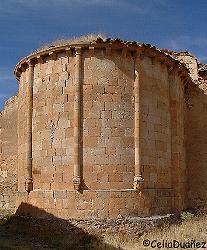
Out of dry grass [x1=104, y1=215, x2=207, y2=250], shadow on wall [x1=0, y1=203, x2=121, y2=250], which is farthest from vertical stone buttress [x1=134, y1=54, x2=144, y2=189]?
shadow on wall [x1=0, y1=203, x2=121, y2=250]

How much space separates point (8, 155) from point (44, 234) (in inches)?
264

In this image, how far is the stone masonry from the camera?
11219 mm

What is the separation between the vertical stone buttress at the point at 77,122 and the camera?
1112 centimetres

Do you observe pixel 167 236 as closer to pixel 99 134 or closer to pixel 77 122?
pixel 99 134

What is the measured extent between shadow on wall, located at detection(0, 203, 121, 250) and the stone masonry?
238 millimetres

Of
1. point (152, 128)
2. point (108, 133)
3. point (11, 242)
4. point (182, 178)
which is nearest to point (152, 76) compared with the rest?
point (152, 128)

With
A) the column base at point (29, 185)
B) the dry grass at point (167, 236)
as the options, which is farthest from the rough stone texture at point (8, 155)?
the dry grass at point (167, 236)

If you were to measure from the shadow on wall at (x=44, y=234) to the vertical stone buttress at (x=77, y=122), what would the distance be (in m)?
1.28

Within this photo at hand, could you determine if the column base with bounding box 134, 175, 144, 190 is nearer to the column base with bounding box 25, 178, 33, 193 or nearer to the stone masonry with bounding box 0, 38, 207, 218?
the stone masonry with bounding box 0, 38, 207, 218

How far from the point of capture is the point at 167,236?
1039 cm

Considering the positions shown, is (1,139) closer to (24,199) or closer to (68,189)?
(24,199)

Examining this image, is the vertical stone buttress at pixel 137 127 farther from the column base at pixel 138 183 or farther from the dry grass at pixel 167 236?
the dry grass at pixel 167 236

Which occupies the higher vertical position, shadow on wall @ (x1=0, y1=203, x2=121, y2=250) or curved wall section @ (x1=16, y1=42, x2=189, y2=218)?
curved wall section @ (x1=16, y1=42, x2=189, y2=218)

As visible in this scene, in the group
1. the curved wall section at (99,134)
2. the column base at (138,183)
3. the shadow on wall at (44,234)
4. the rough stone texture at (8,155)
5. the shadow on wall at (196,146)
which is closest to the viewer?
the shadow on wall at (44,234)
